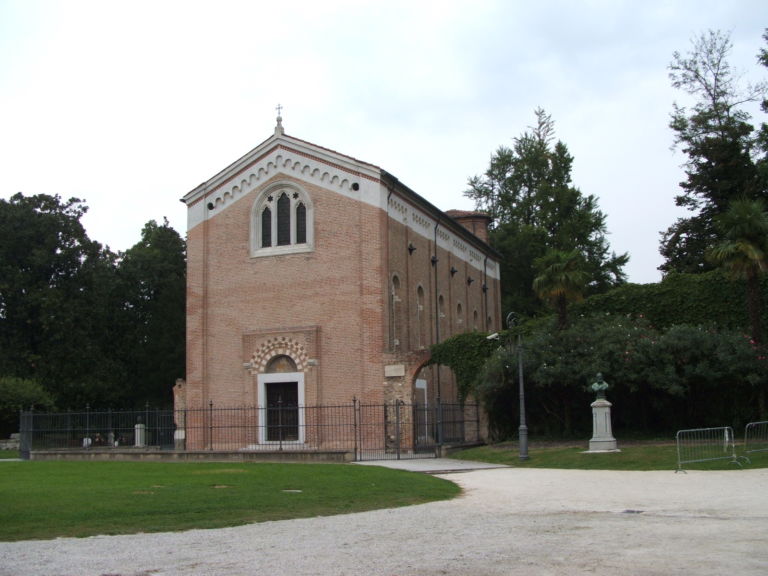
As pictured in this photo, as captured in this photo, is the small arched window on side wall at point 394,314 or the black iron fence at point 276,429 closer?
the black iron fence at point 276,429

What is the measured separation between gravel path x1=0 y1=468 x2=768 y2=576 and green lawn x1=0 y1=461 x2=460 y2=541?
0.93 metres

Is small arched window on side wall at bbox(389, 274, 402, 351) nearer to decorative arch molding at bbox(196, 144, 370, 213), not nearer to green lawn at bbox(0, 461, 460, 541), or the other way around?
decorative arch molding at bbox(196, 144, 370, 213)

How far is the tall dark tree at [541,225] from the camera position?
5181 cm

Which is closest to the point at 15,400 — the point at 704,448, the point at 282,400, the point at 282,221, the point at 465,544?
the point at 282,400

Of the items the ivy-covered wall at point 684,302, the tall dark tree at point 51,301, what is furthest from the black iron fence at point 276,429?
the tall dark tree at point 51,301

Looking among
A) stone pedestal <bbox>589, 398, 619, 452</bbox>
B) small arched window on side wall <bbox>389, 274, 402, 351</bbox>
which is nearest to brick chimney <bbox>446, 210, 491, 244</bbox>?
small arched window on side wall <bbox>389, 274, 402, 351</bbox>

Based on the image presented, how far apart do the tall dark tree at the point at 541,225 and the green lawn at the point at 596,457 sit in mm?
24297

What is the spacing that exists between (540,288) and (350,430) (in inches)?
331

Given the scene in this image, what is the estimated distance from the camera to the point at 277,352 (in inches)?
1270

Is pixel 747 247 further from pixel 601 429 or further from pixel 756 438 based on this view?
pixel 601 429

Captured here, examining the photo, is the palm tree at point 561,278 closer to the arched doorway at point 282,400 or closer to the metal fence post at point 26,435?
the arched doorway at point 282,400

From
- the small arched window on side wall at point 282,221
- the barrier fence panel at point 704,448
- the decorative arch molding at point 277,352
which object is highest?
the small arched window on side wall at point 282,221

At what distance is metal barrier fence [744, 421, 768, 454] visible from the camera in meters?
21.4

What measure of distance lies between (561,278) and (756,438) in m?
7.79
